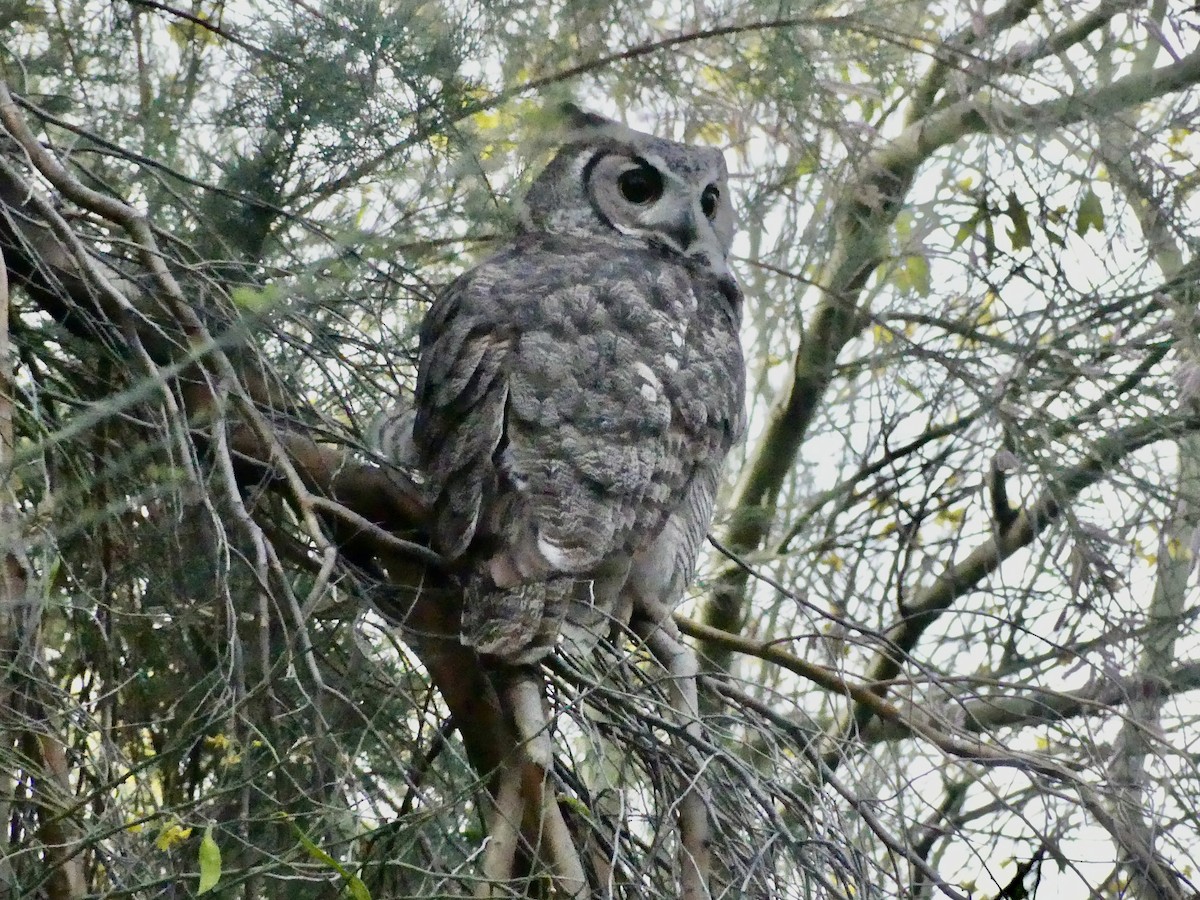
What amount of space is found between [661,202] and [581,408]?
847mm

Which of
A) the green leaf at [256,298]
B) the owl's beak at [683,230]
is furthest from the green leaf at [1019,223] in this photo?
the green leaf at [256,298]

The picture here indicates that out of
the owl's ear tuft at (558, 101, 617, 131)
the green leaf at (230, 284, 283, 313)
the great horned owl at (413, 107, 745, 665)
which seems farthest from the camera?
the owl's ear tuft at (558, 101, 617, 131)

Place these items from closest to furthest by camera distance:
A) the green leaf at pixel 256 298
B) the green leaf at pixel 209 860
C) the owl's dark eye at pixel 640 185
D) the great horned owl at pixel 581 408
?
the green leaf at pixel 209 860 < the green leaf at pixel 256 298 < the great horned owl at pixel 581 408 < the owl's dark eye at pixel 640 185

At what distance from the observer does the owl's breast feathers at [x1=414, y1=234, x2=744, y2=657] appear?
206 cm

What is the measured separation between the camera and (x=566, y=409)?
7.20 feet

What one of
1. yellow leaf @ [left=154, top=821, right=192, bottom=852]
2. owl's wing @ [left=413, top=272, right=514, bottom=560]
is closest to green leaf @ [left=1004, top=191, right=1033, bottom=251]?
owl's wing @ [left=413, top=272, right=514, bottom=560]

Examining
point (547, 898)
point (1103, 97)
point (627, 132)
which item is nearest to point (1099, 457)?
point (1103, 97)

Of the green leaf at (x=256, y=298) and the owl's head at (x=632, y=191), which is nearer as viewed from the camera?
the green leaf at (x=256, y=298)

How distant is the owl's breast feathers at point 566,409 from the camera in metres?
2.06

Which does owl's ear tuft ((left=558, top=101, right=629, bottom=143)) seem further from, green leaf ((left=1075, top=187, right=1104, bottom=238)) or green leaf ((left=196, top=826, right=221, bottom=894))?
green leaf ((left=196, top=826, right=221, bottom=894))

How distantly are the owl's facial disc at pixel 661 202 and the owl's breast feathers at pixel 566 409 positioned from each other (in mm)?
231

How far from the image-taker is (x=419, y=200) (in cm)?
251

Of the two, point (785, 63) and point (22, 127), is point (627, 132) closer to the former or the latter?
point (785, 63)

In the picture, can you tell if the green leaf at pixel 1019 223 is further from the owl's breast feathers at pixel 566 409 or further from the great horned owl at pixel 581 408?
the owl's breast feathers at pixel 566 409
